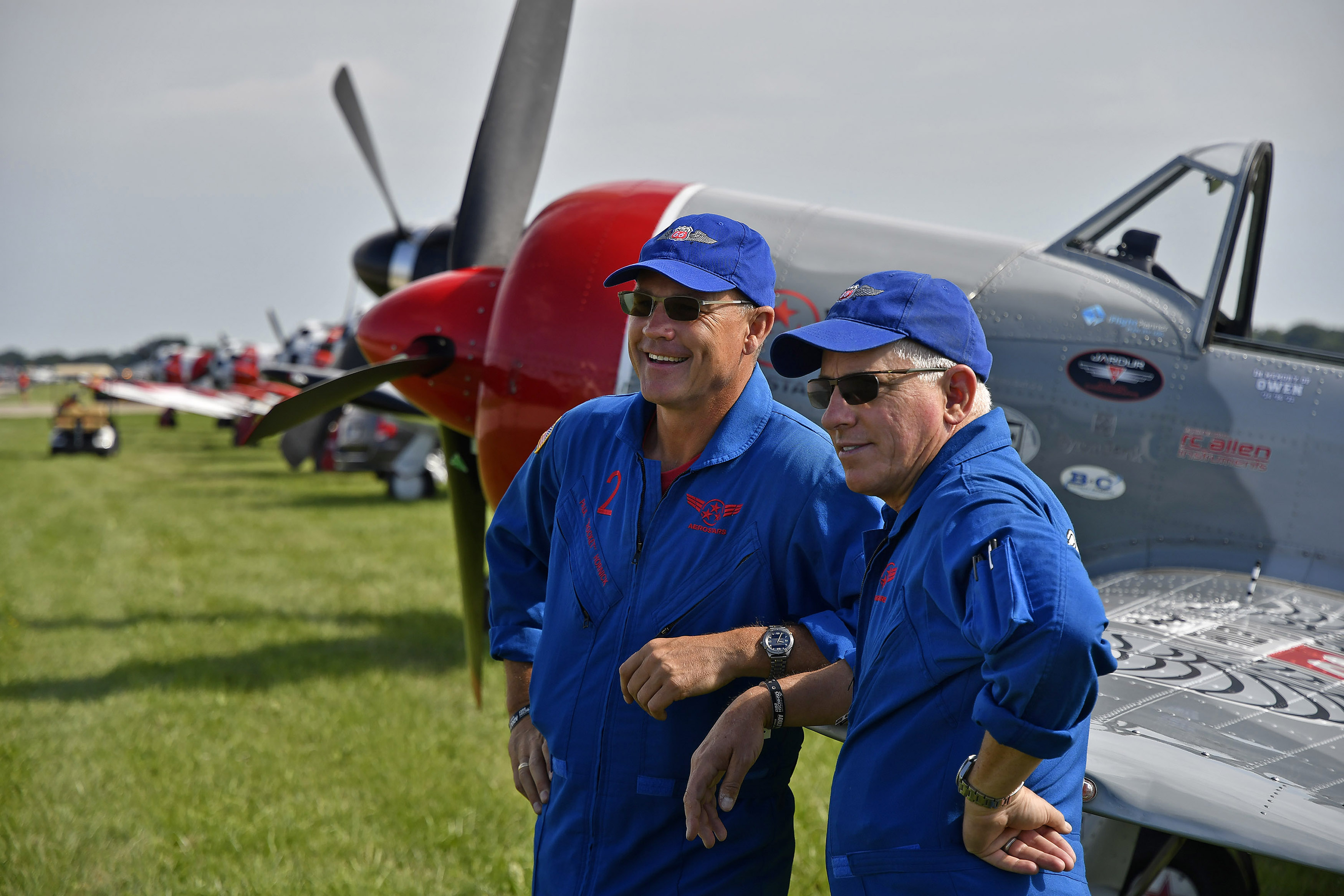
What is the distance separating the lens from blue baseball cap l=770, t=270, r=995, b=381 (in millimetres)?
1772

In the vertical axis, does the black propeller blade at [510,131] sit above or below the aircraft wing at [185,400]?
above

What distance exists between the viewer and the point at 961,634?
1560 mm

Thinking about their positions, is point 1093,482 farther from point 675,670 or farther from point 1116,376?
point 675,670

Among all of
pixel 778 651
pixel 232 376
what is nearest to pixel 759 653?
pixel 778 651

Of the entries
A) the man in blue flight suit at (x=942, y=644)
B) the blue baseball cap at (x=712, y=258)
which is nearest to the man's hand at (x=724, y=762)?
the man in blue flight suit at (x=942, y=644)

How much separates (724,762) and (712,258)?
1.16 m

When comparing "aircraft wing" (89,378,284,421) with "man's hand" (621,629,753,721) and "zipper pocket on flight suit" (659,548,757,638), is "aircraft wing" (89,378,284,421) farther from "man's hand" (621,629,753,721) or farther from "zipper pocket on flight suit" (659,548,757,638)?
"man's hand" (621,629,753,721)

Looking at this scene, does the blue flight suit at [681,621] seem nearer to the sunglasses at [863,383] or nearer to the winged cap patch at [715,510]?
the winged cap patch at [715,510]

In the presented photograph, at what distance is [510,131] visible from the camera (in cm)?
596

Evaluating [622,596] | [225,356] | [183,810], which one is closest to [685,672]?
[622,596]

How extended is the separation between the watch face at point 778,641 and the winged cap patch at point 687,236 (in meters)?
0.94

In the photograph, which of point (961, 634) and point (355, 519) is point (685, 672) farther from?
point (355, 519)

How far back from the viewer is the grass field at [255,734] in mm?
4309

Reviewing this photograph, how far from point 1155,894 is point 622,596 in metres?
2.35
